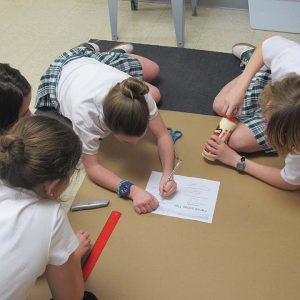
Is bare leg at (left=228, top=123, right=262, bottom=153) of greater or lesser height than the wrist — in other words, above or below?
above

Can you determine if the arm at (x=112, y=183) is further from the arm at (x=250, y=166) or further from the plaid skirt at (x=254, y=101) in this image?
the plaid skirt at (x=254, y=101)

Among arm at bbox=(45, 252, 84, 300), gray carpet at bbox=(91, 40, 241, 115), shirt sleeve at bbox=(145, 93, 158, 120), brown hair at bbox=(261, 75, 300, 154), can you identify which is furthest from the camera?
gray carpet at bbox=(91, 40, 241, 115)

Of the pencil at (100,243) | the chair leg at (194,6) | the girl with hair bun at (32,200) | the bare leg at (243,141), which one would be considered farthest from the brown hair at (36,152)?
the chair leg at (194,6)

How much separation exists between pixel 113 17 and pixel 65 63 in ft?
2.92

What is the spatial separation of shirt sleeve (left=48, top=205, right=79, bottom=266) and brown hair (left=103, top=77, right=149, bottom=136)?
0.41 m

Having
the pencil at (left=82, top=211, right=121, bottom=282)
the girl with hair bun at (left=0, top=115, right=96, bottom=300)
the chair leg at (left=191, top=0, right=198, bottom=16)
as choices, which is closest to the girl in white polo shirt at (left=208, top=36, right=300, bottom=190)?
the pencil at (left=82, top=211, right=121, bottom=282)

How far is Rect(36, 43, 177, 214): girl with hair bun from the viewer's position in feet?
4.10

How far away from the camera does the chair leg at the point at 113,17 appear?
2.40m

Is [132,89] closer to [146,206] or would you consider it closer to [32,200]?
[146,206]

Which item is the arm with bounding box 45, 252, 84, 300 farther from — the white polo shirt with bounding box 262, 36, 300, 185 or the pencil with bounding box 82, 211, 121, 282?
the white polo shirt with bounding box 262, 36, 300, 185

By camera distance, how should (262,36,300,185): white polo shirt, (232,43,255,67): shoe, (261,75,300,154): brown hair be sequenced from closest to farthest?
(261,75,300,154): brown hair < (262,36,300,185): white polo shirt < (232,43,255,67): shoe

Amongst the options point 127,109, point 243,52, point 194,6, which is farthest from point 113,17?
point 127,109

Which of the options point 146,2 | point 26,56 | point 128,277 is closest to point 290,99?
point 128,277

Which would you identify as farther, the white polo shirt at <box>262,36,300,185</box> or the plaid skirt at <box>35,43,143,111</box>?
the plaid skirt at <box>35,43,143,111</box>
